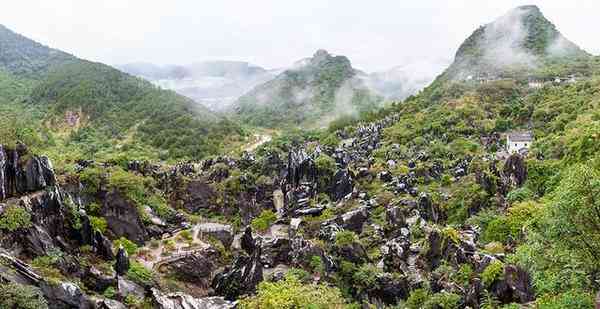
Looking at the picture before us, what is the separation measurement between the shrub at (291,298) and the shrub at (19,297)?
36.9ft

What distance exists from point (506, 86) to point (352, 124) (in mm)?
36088

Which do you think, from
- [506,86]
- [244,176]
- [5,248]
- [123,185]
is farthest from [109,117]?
[5,248]

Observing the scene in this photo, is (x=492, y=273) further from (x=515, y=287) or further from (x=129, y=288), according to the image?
(x=129, y=288)

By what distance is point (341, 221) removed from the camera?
166 feet

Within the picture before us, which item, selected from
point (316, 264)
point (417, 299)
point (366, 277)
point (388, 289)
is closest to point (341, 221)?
point (316, 264)

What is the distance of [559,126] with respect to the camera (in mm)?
76875

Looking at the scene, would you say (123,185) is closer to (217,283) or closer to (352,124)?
(217,283)

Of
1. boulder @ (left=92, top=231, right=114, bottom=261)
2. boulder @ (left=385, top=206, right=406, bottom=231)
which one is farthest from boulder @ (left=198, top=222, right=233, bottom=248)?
boulder @ (left=385, top=206, right=406, bottom=231)

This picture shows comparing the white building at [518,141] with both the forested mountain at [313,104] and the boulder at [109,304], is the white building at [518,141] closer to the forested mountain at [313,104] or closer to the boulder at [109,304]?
the boulder at [109,304]

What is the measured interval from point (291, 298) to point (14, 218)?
17271 millimetres

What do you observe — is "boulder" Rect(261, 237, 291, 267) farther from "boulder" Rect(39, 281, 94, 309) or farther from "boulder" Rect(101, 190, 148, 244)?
"boulder" Rect(39, 281, 94, 309)

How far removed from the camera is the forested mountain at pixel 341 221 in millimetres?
25844

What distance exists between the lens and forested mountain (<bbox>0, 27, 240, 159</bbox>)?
4502 inches

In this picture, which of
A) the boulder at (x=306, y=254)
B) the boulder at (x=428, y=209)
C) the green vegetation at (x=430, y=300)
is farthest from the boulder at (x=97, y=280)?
the boulder at (x=428, y=209)
